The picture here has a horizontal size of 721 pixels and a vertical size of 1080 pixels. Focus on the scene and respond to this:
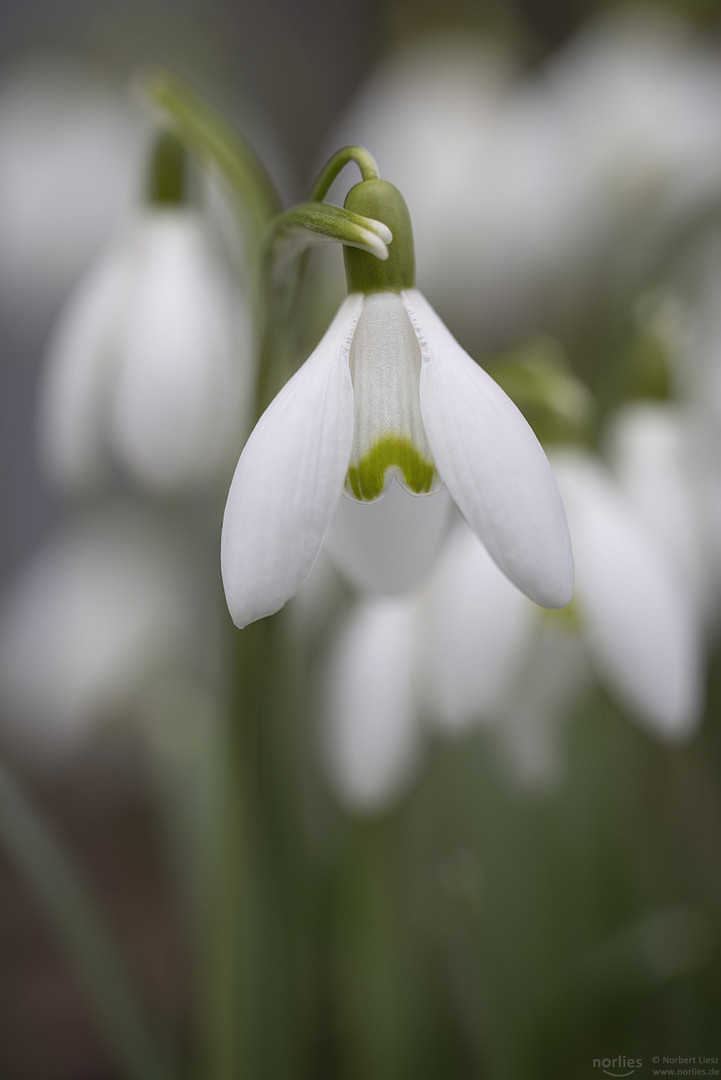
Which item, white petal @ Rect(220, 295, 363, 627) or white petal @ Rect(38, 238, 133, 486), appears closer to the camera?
white petal @ Rect(220, 295, 363, 627)

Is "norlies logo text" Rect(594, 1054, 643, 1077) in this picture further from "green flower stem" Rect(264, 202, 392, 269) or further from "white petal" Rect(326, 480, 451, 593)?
"green flower stem" Rect(264, 202, 392, 269)

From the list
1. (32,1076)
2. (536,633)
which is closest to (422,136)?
(536,633)

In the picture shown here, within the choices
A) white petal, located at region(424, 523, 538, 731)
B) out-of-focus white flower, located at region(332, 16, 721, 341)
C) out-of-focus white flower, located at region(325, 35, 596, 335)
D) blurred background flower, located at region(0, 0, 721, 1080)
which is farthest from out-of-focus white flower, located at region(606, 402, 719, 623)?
out-of-focus white flower, located at region(325, 35, 596, 335)

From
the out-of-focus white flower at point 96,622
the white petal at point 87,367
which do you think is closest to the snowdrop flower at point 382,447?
the white petal at point 87,367

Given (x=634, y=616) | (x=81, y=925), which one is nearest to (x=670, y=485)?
(x=634, y=616)

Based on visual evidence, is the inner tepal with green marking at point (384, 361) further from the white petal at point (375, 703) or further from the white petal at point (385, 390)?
the white petal at point (375, 703)

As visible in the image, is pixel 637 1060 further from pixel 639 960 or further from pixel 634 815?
pixel 634 815
